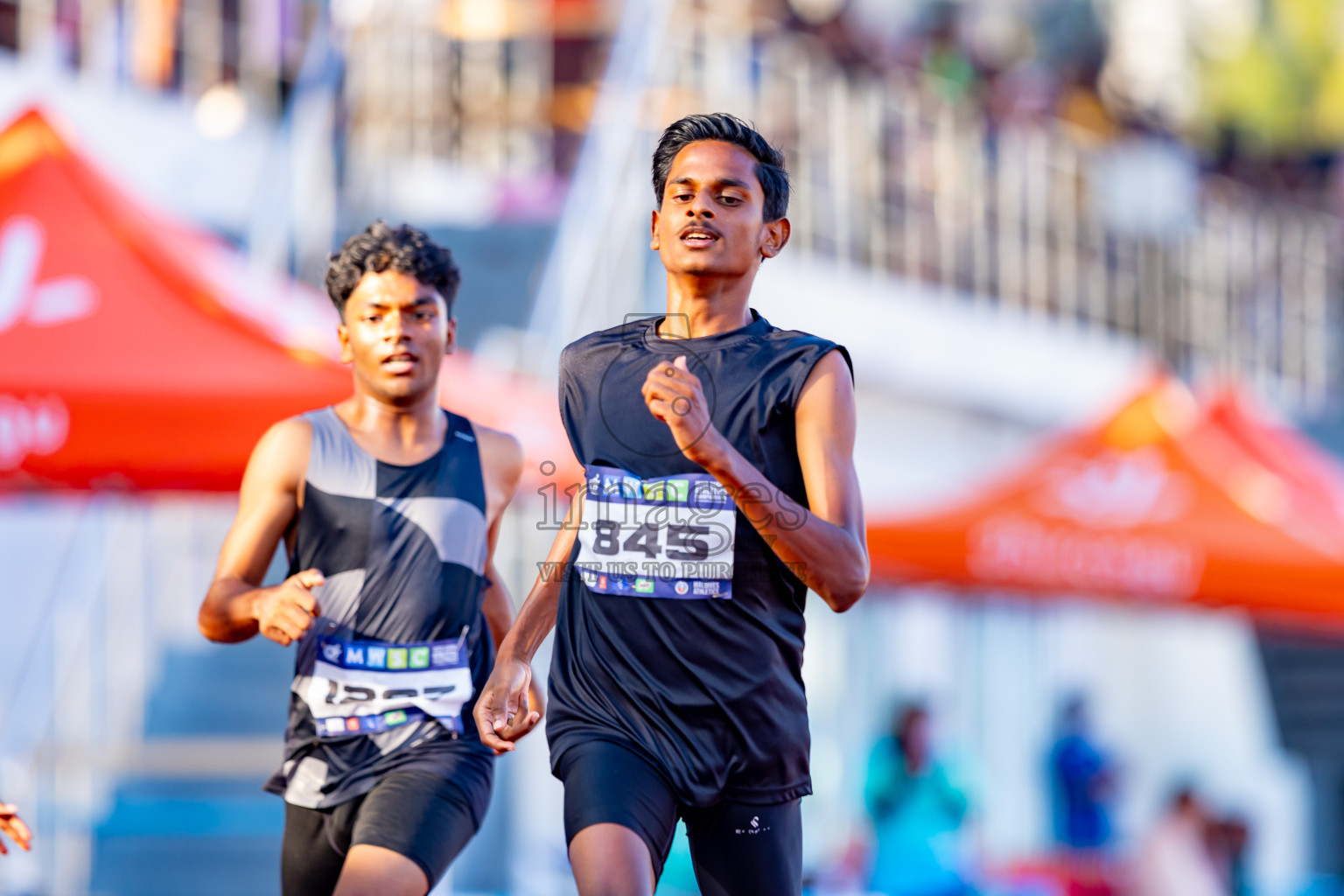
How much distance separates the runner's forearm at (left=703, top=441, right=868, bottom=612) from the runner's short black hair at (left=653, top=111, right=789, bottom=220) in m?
0.54

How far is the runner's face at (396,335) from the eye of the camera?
4.03m

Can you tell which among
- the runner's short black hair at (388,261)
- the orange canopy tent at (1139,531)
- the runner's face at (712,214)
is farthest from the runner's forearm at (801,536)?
the orange canopy tent at (1139,531)

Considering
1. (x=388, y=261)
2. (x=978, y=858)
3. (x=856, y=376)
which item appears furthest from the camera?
(x=856, y=376)

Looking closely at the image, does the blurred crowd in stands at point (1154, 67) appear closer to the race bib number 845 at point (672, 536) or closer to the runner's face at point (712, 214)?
the runner's face at point (712, 214)

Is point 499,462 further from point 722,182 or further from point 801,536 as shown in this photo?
point 801,536

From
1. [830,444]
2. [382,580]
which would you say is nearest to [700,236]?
[830,444]

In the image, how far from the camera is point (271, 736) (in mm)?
9117

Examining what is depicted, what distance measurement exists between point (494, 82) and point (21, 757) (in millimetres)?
9767

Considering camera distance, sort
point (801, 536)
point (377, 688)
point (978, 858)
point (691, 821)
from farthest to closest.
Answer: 1. point (978, 858)
2. point (377, 688)
3. point (691, 821)
4. point (801, 536)

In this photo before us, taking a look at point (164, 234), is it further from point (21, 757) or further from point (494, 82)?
point (494, 82)

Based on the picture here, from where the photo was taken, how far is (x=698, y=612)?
3.23 metres

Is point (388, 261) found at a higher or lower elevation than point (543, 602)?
higher

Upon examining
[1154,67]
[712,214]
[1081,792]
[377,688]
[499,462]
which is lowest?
[1081,792]

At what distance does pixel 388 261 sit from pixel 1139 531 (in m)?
5.01
